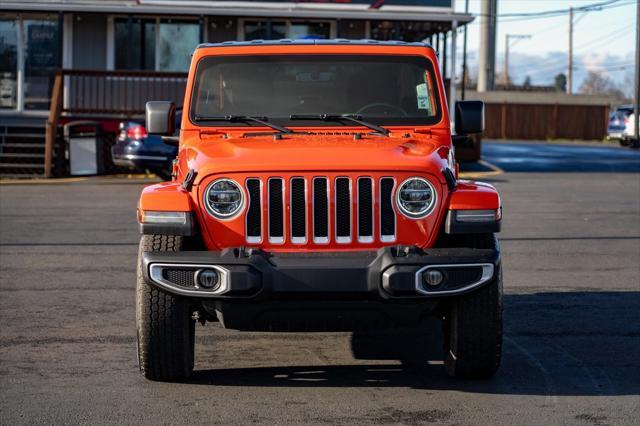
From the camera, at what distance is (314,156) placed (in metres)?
6.61

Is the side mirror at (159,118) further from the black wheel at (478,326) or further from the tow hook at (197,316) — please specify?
the black wheel at (478,326)

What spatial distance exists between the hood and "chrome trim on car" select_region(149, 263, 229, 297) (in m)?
0.61

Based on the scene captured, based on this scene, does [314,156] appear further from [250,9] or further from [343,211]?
[250,9]

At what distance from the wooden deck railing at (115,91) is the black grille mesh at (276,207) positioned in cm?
1974

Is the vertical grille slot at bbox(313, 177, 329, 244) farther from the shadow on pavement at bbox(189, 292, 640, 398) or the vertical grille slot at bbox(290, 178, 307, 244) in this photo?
the shadow on pavement at bbox(189, 292, 640, 398)

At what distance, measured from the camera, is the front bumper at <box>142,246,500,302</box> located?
6.12 meters

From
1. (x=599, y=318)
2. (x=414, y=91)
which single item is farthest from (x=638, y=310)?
(x=414, y=91)

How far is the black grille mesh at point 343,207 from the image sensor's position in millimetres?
6520

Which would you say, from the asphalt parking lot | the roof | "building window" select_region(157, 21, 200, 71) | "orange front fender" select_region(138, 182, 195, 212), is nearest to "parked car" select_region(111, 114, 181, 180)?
the roof

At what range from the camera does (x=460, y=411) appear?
20.1 feet

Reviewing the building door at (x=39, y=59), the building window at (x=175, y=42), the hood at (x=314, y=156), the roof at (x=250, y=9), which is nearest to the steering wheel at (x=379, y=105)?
the hood at (x=314, y=156)

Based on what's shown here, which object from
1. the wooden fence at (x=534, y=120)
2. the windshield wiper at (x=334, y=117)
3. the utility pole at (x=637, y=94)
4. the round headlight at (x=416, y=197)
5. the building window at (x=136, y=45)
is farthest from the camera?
the wooden fence at (x=534, y=120)

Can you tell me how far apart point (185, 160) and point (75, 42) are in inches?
880

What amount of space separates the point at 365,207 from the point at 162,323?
52.2 inches
